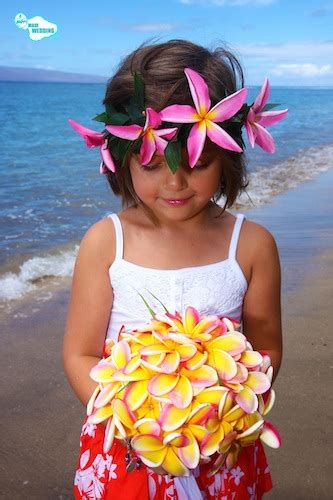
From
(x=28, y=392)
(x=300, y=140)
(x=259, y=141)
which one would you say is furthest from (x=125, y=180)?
(x=300, y=140)

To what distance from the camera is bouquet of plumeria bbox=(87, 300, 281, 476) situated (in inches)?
67.1

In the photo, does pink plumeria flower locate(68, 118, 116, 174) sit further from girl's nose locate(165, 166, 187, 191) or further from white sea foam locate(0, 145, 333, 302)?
white sea foam locate(0, 145, 333, 302)

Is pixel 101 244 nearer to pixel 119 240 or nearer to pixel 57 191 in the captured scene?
pixel 119 240

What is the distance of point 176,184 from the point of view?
7.04 ft

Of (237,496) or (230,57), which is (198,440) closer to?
(237,496)

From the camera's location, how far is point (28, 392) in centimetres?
411

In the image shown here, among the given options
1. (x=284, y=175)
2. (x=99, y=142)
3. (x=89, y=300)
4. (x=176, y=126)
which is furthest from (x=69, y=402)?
(x=284, y=175)

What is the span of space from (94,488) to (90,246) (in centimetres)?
81

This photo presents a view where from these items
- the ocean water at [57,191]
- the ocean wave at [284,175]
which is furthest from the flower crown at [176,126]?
the ocean wave at [284,175]

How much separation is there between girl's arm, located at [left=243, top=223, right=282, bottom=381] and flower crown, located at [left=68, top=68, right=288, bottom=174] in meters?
0.40

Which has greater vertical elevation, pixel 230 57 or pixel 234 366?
pixel 230 57

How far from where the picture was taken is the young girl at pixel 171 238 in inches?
82.3

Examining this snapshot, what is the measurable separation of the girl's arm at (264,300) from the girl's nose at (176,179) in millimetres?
408

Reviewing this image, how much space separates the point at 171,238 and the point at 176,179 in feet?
1.08
